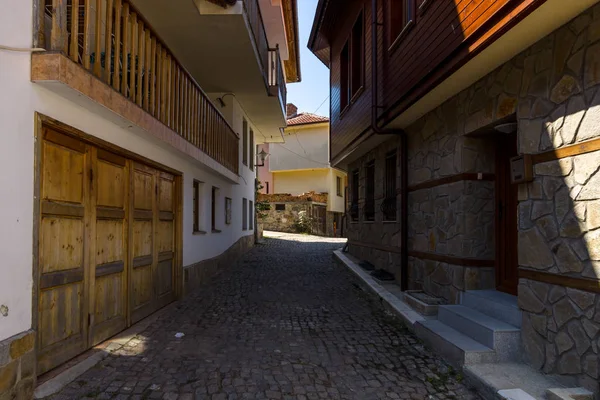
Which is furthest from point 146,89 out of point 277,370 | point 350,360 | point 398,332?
point 398,332

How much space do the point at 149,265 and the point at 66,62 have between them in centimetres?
340

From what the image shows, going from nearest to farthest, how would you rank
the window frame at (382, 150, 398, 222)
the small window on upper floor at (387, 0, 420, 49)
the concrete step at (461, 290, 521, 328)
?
the concrete step at (461, 290, 521, 328) → the small window on upper floor at (387, 0, 420, 49) → the window frame at (382, 150, 398, 222)

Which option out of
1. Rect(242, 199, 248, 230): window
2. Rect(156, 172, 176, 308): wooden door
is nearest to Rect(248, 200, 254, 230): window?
Rect(242, 199, 248, 230): window

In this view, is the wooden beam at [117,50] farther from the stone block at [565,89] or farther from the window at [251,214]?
the window at [251,214]

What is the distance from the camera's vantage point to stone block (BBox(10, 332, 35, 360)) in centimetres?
295

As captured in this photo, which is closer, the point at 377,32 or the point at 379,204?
the point at 377,32

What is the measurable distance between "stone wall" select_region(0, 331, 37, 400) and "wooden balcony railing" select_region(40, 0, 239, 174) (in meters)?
2.24

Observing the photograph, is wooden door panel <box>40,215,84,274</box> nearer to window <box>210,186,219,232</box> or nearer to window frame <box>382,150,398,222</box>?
window frame <box>382,150,398,222</box>

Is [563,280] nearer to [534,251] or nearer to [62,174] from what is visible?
[534,251]

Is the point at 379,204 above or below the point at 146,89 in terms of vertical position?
below

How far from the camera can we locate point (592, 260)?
121 inches

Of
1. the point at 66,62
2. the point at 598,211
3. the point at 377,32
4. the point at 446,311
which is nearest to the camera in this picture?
the point at 598,211

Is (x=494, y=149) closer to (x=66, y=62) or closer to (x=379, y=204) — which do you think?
(x=379, y=204)

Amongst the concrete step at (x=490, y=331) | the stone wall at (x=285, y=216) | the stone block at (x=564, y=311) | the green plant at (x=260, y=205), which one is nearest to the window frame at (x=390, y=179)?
the concrete step at (x=490, y=331)
